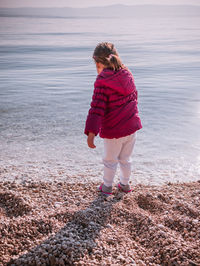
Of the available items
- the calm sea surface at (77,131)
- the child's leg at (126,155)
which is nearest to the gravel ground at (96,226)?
the child's leg at (126,155)

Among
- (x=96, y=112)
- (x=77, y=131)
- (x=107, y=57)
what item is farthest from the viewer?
(x=77, y=131)

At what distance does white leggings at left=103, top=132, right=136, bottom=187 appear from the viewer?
3.32m

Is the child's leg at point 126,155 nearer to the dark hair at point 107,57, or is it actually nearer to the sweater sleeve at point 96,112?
the sweater sleeve at point 96,112

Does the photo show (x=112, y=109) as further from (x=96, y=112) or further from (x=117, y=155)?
(x=117, y=155)

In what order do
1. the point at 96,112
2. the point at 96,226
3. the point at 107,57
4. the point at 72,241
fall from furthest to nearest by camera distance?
the point at 107,57
the point at 96,112
the point at 96,226
the point at 72,241

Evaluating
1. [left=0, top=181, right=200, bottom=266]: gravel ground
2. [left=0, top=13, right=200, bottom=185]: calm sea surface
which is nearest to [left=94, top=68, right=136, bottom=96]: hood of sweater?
[left=0, top=181, right=200, bottom=266]: gravel ground

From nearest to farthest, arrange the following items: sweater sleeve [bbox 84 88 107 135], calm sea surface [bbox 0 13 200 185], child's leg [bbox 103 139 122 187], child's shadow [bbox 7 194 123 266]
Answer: child's shadow [bbox 7 194 123 266] < sweater sleeve [bbox 84 88 107 135] < child's leg [bbox 103 139 122 187] < calm sea surface [bbox 0 13 200 185]

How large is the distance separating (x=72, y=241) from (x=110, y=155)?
3.85 ft

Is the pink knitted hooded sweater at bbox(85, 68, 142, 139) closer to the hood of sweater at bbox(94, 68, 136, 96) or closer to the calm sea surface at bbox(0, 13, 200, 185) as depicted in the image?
the hood of sweater at bbox(94, 68, 136, 96)

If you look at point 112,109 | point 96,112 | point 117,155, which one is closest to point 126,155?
point 117,155

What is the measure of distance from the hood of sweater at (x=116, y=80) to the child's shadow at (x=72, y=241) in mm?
1271

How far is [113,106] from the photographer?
10.3 feet

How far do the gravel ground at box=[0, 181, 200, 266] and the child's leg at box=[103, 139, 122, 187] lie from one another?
262 mm

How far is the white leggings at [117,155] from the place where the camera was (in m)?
3.32
